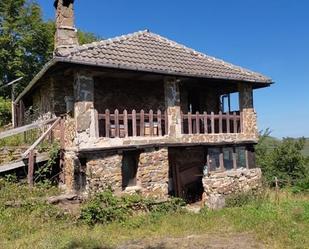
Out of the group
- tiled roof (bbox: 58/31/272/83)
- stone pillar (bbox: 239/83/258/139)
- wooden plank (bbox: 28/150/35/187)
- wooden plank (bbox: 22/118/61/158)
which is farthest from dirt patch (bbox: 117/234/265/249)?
stone pillar (bbox: 239/83/258/139)

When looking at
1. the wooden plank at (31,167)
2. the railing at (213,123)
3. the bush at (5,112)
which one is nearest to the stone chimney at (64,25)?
the wooden plank at (31,167)

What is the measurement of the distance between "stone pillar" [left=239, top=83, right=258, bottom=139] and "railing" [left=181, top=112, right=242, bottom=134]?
194mm

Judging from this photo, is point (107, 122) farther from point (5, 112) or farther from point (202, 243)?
point (5, 112)

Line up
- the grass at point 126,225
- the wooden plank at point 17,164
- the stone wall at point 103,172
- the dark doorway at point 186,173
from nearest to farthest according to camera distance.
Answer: the grass at point 126,225, the stone wall at point 103,172, the wooden plank at point 17,164, the dark doorway at point 186,173

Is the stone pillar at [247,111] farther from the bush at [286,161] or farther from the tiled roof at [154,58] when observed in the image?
the bush at [286,161]

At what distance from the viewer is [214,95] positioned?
1579cm

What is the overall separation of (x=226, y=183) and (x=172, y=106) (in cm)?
357

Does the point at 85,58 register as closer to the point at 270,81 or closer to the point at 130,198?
the point at 130,198

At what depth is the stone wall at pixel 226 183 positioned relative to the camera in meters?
13.1

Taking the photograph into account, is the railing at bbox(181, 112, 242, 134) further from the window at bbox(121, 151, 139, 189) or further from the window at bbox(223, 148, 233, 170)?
the window at bbox(121, 151, 139, 189)

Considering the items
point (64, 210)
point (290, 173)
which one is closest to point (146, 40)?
point (64, 210)

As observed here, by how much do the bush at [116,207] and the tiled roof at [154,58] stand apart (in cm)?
366

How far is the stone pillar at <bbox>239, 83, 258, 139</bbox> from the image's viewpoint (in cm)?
1411

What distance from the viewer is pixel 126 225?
9.64 metres
